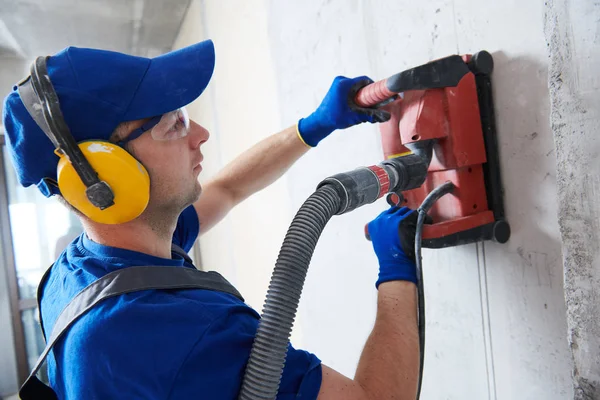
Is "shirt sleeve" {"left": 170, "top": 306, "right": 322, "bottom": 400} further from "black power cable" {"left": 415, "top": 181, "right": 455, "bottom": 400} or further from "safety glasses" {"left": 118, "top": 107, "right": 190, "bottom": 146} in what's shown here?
"safety glasses" {"left": 118, "top": 107, "right": 190, "bottom": 146}

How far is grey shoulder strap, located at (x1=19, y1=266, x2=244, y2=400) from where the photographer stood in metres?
0.68

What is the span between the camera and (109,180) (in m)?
0.73

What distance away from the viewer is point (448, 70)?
724mm

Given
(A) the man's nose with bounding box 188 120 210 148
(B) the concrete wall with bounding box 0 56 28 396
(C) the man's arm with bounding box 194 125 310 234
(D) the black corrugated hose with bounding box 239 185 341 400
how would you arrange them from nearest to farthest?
(D) the black corrugated hose with bounding box 239 185 341 400 → (A) the man's nose with bounding box 188 120 210 148 → (C) the man's arm with bounding box 194 125 310 234 → (B) the concrete wall with bounding box 0 56 28 396

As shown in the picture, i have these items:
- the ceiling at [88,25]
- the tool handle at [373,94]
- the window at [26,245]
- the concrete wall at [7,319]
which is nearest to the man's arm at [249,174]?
the tool handle at [373,94]

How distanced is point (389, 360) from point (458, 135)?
0.41 m

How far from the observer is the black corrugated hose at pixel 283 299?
61 centimetres

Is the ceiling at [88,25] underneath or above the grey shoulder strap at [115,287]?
above

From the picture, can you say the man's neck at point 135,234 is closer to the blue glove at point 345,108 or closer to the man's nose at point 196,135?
the man's nose at point 196,135

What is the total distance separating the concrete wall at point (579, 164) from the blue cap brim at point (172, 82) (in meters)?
0.62

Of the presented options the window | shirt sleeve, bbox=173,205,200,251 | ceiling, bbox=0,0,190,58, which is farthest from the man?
the window

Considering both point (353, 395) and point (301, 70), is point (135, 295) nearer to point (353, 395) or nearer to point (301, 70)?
point (353, 395)

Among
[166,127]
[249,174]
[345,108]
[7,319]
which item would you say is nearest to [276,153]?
[249,174]

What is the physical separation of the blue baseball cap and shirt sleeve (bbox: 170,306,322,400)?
16.5 inches
